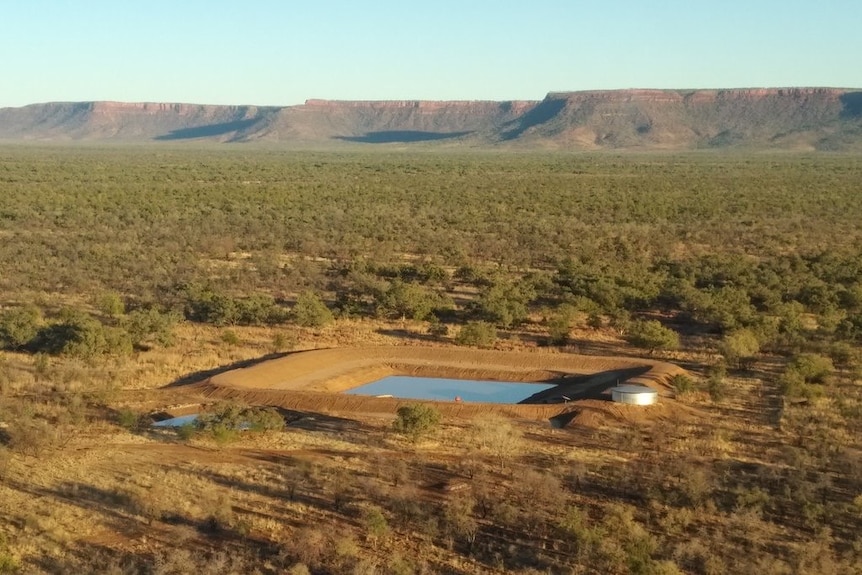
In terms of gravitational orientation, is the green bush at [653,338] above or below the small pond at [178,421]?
above

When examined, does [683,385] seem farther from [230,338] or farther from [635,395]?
[230,338]

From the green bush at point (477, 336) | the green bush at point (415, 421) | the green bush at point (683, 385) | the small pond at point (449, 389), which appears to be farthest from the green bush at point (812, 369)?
the green bush at point (415, 421)

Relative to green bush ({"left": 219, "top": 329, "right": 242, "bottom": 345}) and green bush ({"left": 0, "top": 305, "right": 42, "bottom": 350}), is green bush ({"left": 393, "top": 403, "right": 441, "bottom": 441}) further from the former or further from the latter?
green bush ({"left": 0, "top": 305, "right": 42, "bottom": 350})

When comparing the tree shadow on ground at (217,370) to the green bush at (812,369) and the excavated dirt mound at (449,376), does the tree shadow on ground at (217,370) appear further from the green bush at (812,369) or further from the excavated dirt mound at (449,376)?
the green bush at (812,369)

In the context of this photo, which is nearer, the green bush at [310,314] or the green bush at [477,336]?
the green bush at [477,336]

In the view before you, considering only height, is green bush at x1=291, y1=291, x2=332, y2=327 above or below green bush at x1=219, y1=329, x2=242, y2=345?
above

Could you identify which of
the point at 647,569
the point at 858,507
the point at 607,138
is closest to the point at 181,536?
the point at 647,569

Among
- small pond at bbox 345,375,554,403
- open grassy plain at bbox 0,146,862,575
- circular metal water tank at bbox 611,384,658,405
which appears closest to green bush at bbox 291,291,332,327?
open grassy plain at bbox 0,146,862,575
